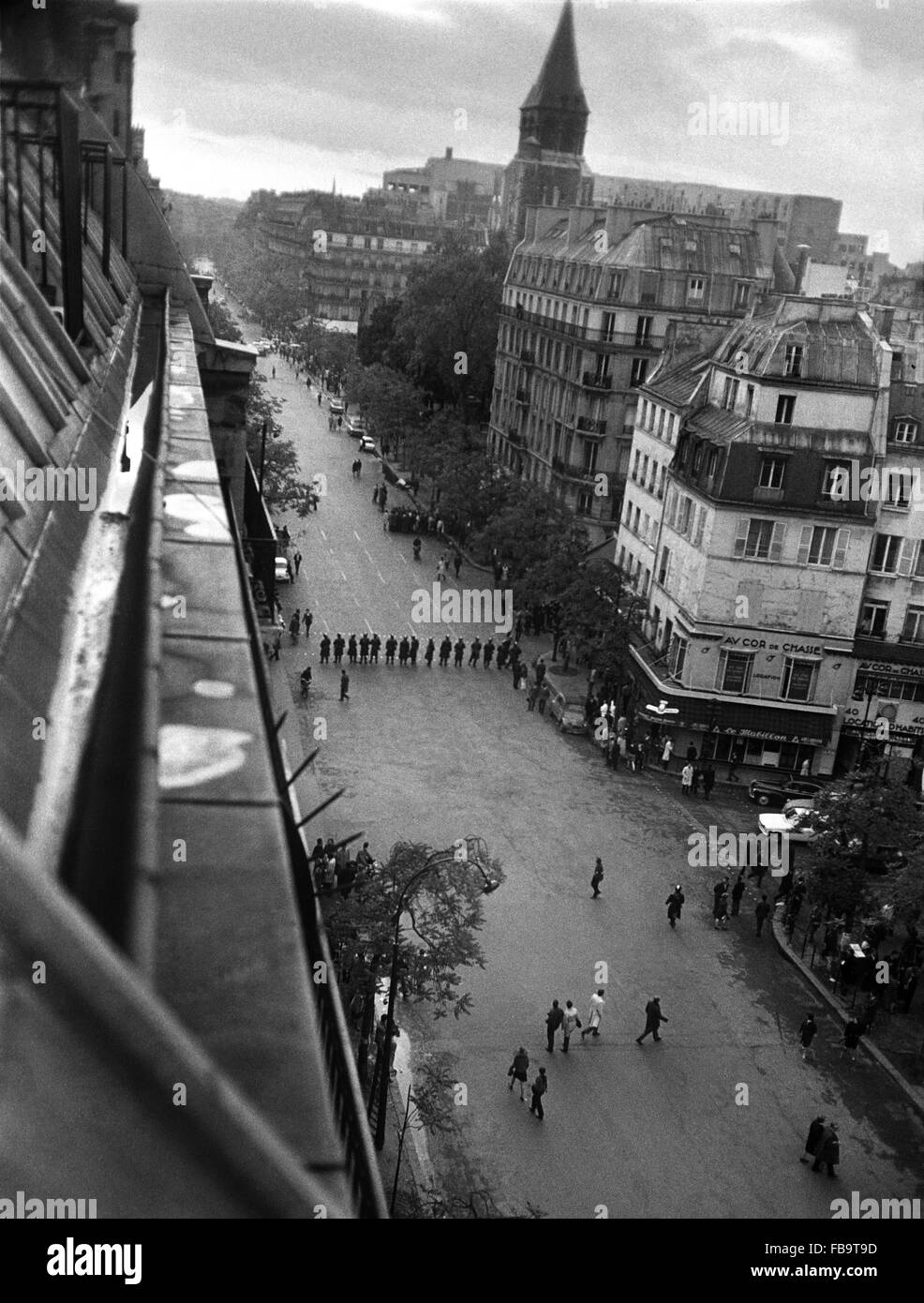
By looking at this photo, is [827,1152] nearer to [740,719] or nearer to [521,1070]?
[521,1070]

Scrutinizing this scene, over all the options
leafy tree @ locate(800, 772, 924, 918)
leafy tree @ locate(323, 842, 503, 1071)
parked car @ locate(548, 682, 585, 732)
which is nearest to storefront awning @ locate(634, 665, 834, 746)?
parked car @ locate(548, 682, 585, 732)

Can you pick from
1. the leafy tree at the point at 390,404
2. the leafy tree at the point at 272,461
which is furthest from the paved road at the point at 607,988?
the leafy tree at the point at 390,404

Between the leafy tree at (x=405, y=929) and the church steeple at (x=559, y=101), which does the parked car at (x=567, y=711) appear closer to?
the leafy tree at (x=405, y=929)

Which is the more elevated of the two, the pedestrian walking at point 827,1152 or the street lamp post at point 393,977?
the street lamp post at point 393,977
